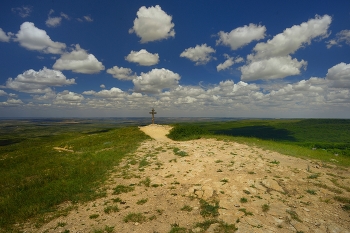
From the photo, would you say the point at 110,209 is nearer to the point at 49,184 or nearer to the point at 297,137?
the point at 49,184

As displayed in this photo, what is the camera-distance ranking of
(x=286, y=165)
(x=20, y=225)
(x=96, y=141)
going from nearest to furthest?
(x=20, y=225) < (x=286, y=165) < (x=96, y=141)

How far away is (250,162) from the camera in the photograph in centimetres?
1664

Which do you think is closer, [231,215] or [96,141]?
[231,215]

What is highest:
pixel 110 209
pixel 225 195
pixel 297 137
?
pixel 225 195

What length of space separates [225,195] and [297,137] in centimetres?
9508

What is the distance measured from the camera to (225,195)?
35.0 feet

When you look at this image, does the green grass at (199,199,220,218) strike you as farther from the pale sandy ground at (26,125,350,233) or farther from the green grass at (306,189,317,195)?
the green grass at (306,189,317,195)

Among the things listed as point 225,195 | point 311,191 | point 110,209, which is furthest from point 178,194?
point 311,191

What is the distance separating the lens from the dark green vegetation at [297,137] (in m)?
22.3

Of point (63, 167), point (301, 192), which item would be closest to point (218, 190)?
point (301, 192)

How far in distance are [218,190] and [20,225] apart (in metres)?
9.78

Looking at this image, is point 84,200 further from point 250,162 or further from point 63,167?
point 250,162

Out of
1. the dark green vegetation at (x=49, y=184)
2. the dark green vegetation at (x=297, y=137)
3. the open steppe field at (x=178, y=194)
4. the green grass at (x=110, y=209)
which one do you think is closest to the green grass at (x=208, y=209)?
the open steppe field at (x=178, y=194)

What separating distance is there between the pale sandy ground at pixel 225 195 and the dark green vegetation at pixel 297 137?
18.1ft
